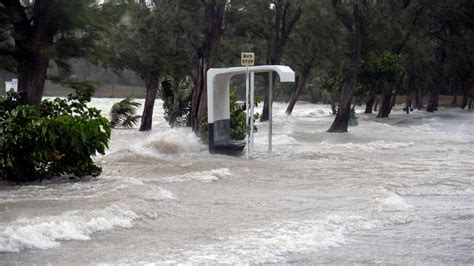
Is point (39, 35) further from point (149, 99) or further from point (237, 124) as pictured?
point (149, 99)

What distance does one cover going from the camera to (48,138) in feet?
38.3

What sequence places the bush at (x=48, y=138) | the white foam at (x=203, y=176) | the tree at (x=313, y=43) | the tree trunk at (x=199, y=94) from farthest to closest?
the tree at (x=313, y=43)
the tree trunk at (x=199, y=94)
the white foam at (x=203, y=176)
the bush at (x=48, y=138)

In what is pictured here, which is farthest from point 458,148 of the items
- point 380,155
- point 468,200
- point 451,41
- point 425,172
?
point 451,41

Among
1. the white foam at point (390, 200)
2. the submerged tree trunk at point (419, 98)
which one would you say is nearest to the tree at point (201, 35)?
the white foam at point (390, 200)

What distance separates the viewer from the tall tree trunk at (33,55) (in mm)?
13461

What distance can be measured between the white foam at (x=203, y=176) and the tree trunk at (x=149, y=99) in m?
18.0

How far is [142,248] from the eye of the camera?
7.73 metres

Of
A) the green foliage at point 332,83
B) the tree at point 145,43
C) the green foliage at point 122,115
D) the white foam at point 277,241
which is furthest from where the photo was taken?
the green foliage at point 332,83

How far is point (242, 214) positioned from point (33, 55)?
6.07 m

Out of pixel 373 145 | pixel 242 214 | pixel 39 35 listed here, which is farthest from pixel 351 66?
pixel 242 214

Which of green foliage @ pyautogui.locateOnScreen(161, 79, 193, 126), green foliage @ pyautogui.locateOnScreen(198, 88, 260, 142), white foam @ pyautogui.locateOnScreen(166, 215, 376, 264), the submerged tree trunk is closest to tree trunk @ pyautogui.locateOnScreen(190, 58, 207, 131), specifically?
green foliage @ pyautogui.locateOnScreen(198, 88, 260, 142)

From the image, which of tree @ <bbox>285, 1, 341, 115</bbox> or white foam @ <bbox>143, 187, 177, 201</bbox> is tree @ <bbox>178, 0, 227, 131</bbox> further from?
white foam @ <bbox>143, 187, 177, 201</bbox>

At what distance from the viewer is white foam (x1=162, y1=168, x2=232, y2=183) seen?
13.5 meters

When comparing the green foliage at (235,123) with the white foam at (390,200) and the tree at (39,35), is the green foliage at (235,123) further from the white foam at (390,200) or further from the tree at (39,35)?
the white foam at (390,200)
